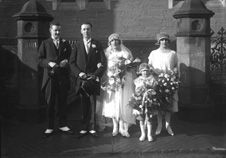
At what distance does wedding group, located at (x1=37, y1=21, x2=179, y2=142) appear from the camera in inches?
222

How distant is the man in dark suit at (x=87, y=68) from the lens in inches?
224

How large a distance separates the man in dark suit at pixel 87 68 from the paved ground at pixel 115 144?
44cm

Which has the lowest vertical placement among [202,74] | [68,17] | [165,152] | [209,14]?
[165,152]

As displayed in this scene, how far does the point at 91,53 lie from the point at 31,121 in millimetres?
2404

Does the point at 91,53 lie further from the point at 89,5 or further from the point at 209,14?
the point at 89,5

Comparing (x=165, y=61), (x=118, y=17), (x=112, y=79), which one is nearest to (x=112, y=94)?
(x=112, y=79)

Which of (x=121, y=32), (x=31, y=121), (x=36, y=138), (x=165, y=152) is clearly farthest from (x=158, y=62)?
(x=121, y=32)

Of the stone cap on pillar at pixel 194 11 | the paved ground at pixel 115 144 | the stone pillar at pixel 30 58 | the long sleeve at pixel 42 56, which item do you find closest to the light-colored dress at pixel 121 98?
the paved ground at pixel 115 144

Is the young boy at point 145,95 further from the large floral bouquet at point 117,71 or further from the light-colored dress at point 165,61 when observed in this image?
the light-colored dress at point 165,61

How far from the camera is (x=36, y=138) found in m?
5.88

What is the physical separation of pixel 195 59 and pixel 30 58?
12.4ft

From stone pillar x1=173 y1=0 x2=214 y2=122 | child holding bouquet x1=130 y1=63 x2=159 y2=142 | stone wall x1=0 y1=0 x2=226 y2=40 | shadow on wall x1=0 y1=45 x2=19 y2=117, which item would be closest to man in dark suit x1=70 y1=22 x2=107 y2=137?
Result: child holding bouquet x1=130 y1=63 x2=159 y2=142

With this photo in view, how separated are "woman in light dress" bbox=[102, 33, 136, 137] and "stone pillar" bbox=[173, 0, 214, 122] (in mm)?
1833

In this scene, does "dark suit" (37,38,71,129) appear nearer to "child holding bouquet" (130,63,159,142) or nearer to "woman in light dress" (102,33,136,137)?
"woman in light dress" (102,33,136,137)
